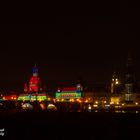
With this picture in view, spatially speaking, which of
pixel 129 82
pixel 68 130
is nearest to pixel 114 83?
pixel 129 82

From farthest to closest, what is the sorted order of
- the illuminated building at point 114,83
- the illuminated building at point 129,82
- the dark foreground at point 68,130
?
1. the illuminated building at point 114,83
2. the illuminated building at point 129,82
3. the dark foreground at point 68,130

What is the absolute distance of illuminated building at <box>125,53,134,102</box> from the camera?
153 metres

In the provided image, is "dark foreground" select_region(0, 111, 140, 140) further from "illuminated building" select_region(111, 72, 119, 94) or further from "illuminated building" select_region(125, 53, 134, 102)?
"illuminated building" select_region(111, 72, 119, 94)

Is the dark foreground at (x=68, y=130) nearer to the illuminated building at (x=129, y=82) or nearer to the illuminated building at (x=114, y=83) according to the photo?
the illuminated building at (x=129, y=82)

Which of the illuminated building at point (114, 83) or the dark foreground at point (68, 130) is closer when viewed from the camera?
the dark foreground at point (68, 130)

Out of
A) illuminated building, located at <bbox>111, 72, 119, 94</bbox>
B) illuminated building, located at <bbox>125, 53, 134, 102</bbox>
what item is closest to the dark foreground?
illuminated building, located at <bbox>125, 53, 134, 102</bbox>

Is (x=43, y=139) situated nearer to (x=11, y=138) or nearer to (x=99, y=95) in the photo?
(x=11, y=138)

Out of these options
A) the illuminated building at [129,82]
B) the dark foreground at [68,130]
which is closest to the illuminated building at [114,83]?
the illuminated building at [129,82]

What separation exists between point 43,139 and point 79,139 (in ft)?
10.3

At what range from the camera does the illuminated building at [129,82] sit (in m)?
153

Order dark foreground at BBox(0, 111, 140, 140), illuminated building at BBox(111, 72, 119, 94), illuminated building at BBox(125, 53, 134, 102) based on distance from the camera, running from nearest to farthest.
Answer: dark foreground at BBox(0, 111, 140, 140), illuminated building at BBox(125, 53, 134, 102), illuminated building at BBox(111, 72, 119, 94)

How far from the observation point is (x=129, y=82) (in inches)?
6181

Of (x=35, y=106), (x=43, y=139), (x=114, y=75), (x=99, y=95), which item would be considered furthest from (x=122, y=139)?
(x=99, y=95)

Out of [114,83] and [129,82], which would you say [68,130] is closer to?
[129,82]
